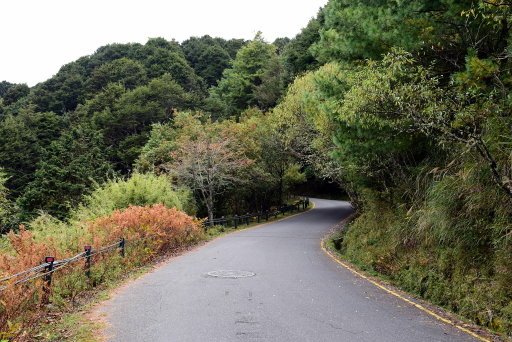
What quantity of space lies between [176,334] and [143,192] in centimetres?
→ 1555

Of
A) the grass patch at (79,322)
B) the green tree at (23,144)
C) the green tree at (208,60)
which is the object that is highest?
the green tree at (208,60)

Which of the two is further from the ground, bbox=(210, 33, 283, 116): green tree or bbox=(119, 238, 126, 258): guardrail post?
bbox=(210, 33, 283, 116): green tree

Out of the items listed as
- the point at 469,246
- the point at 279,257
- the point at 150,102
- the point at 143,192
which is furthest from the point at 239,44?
the point at 469,246

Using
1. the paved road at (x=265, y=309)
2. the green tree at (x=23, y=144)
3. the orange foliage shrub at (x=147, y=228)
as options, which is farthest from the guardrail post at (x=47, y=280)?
the green tree at (x=23, y=144)

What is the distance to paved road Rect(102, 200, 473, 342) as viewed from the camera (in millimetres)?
6816

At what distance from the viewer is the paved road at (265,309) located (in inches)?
268

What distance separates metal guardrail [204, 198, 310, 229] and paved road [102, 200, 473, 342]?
1593 centimetres

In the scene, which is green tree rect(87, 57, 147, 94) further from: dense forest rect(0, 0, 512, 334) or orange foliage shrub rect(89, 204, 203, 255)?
orange foliage shrub rect(89, 204, 203, 255)

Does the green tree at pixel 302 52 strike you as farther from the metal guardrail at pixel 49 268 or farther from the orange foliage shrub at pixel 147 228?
the metal guardrail at pixel 49 268

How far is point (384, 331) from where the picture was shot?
6.96m

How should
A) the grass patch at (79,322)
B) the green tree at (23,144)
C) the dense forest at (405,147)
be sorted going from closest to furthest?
the grass patch at (79,322), the dense forest at (405,147), the green tree at (23,144)

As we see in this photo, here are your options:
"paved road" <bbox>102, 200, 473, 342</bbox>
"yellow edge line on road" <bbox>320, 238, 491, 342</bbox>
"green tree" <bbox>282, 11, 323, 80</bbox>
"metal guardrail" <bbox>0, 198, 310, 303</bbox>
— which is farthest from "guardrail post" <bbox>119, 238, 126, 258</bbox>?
"green tree" <bbox>282, 11, 323, 80</bbox>

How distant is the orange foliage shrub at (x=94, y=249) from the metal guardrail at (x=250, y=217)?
828cm

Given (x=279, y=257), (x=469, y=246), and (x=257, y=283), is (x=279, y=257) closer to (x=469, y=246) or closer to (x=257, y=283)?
(x=257, y=283)
